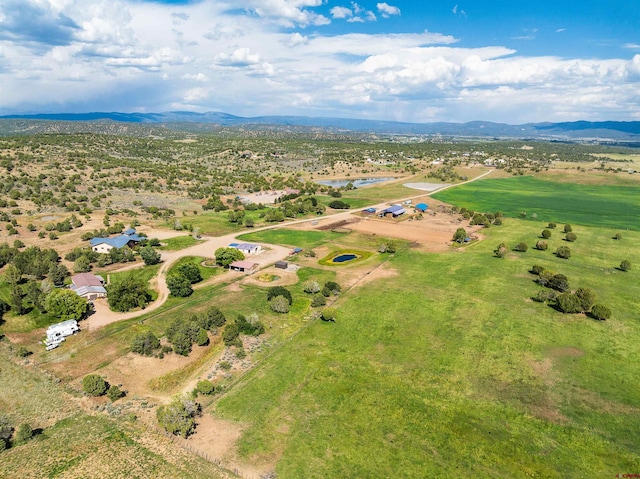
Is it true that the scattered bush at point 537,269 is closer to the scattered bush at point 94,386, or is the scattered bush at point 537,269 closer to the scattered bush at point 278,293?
the scattered bush at point 278,293

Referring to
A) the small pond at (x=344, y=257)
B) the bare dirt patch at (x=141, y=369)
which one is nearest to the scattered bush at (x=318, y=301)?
the bare dirt patch at (x=141, y=369)

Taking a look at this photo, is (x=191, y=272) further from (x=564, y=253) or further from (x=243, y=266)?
(x=564, y=253)

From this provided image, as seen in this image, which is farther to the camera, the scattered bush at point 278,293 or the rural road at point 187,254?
the scattered bush at point 278,293

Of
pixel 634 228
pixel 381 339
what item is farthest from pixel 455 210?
pixel 381 339

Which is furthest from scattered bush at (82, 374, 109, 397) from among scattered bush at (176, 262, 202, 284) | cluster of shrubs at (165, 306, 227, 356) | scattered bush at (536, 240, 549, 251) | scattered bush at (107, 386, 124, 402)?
scattered bush at (536, 240, 549, 251)

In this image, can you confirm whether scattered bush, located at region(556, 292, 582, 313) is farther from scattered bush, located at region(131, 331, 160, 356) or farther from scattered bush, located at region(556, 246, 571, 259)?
scattered bush, located at region(131, 331, 160, 356)

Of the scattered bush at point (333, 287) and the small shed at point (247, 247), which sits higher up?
the small shed at point (247, 247)

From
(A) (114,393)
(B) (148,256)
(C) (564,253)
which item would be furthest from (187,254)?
(C) (564,253)
